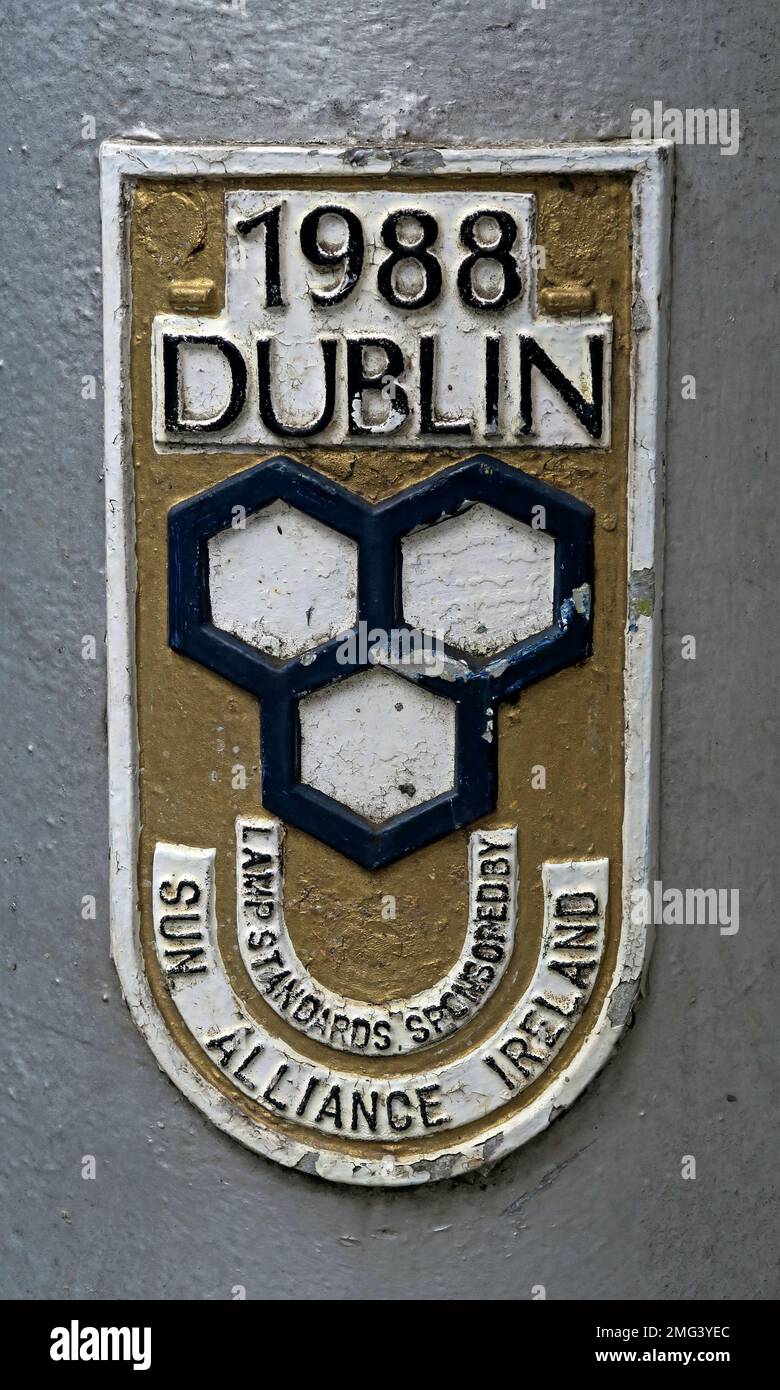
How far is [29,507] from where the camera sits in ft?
7.27

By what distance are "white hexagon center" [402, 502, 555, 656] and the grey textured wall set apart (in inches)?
8.4

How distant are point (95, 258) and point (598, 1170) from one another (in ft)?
5.28

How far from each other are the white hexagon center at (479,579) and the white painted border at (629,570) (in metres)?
0.15

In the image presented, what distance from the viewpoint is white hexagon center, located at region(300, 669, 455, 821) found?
219 centimetres

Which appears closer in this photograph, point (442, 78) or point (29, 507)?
point (442, 78)

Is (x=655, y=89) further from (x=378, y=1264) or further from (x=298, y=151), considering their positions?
(x=378, y=1264)

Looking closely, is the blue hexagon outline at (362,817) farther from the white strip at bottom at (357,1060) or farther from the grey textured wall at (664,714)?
the grey textured wall at (664,714)

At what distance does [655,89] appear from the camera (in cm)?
207

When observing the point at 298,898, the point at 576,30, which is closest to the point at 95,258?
the point at 576,30

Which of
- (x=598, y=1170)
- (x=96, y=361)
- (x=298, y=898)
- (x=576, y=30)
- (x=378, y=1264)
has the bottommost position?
(x=378, y=1264)

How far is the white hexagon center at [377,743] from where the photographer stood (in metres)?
2.19

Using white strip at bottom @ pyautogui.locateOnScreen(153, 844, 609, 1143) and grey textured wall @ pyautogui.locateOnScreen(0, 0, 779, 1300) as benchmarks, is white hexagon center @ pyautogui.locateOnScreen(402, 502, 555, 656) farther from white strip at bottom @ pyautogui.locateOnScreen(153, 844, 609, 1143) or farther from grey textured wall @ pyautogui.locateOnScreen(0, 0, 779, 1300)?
white strip at bottom @ pyautogui.locateOnScreen(153, 844, 609, 1143)

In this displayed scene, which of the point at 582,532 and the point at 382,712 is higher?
the point at 582,532

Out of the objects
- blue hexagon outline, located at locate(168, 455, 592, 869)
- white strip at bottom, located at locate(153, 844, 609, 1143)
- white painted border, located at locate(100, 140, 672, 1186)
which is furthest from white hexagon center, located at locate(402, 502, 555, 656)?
white strip at bottom, located at locate(153, 844, 609, 1143)
